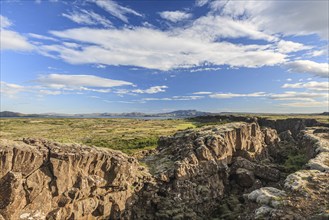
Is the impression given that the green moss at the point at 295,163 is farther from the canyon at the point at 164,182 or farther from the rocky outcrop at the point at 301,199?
the rocky outcrop at the point at 301,199

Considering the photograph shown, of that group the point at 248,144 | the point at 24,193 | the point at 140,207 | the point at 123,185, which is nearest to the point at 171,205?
the point at 140,207

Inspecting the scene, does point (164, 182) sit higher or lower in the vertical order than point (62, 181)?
lower

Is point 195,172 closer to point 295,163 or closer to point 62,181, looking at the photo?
point 62,181

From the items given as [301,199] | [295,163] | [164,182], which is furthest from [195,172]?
[295,163]

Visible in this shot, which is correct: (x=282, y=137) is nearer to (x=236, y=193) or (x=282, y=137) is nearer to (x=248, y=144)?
(x=248, y=144)

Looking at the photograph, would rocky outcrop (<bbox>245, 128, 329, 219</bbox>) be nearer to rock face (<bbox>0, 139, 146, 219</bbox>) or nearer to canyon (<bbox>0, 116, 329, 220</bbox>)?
canyon (<bbox>0, 116, 329, 220</bbox>)

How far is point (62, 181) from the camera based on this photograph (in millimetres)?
34906

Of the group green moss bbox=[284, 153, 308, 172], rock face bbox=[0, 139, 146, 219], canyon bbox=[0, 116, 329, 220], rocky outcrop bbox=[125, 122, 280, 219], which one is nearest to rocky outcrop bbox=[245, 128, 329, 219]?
canyon bbox=[0, 116, 329, 220]

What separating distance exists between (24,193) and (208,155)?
1099 inches

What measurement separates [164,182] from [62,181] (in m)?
14.8

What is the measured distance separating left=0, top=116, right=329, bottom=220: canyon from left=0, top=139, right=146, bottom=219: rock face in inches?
4.1

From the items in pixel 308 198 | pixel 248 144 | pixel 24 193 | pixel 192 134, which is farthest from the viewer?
pixel 248 144

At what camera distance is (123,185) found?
40031 mm

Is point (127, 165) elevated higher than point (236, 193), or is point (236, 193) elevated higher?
point (127, 165)
